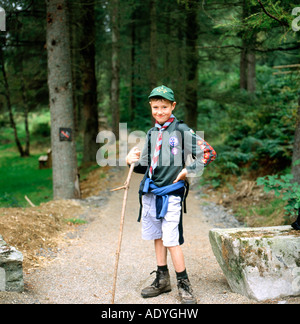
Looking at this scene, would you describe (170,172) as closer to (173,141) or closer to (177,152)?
(177,152)

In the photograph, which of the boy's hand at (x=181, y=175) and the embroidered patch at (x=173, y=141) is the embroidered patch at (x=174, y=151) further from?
the boy's hand at (x=181, y=175)

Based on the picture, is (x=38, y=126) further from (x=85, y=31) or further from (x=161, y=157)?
(x=161, y=157)

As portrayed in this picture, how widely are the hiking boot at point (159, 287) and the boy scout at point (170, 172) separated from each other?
0.04 feet

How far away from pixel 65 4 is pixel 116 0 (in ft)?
11.7

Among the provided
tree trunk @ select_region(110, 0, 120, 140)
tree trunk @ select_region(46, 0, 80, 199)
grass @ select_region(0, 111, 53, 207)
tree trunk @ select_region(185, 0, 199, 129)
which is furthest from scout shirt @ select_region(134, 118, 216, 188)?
tree trunk @ select_region(110, 0, 120, 140)

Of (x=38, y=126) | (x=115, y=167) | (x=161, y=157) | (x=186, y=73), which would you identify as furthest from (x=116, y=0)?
(x=38, y=126)

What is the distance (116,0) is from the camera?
35.4ft

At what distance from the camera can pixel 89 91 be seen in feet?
44.6

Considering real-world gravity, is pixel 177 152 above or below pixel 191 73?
below

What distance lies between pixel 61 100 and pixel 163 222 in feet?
17.6

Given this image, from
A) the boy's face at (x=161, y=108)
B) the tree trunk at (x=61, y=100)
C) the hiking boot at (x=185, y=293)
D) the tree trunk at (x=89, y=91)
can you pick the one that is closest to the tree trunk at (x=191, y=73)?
the tree trunk at (x=89, y=91)

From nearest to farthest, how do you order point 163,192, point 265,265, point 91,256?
point 265,265 < point 163,192 < point 91,256

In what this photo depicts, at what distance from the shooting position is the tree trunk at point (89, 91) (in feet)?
41.0

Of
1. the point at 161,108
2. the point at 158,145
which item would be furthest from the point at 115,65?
the point at 158,145
